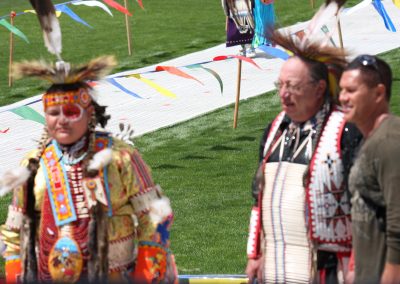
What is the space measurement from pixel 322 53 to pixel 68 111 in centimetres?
120

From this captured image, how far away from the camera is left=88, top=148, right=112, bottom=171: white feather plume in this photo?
5395mm

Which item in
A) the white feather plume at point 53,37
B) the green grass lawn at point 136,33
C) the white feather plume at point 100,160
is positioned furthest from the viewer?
the green grass lawn at point 136,33

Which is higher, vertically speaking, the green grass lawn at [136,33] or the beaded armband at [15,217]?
the beaded armband at [15,217]

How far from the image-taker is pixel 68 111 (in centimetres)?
547

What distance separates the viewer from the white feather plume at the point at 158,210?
547 cm

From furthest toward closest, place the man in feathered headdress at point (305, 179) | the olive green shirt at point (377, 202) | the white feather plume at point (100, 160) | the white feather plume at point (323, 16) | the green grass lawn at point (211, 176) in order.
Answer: the green grass lawn at point (211, 176) → the white feather plume at point (323, 16) → the white feather plume at point (100, 160) → the man in feathered headdress at point (305, 179) → the olive green shirt at point (377, 202)

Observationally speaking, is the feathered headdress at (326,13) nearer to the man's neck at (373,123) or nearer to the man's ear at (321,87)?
the man's ear at (321,87)

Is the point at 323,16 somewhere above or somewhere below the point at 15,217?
above

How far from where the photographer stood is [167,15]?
2469 centimetres

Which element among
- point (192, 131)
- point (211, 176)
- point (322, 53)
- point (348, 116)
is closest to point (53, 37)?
point (322, 53)

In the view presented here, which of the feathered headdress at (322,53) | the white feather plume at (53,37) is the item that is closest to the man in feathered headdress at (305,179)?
the feathered headdress at (322,53)

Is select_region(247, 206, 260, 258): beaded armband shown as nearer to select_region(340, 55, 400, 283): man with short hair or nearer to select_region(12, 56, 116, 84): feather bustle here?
select_region(340, 55, 400, 283): man with short hair

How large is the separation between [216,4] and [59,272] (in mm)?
20880

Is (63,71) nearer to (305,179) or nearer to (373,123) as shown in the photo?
(305,179)
